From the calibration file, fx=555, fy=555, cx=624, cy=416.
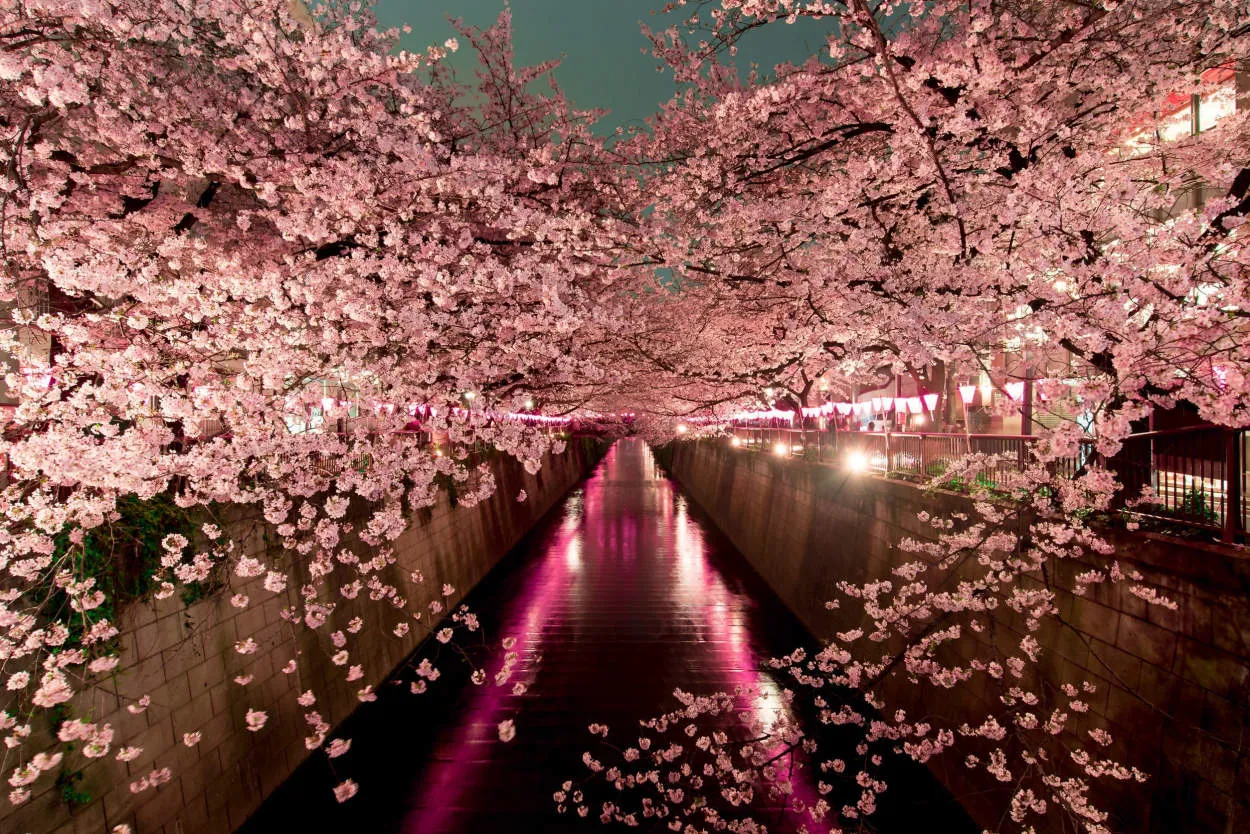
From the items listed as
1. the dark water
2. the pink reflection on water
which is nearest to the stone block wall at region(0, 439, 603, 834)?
the dark water

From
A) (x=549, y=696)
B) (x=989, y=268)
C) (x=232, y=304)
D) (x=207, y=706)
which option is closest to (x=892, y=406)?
(x=989, y=268)

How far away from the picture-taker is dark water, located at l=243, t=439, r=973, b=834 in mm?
7234

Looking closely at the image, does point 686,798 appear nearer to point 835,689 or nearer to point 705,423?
point 835,689

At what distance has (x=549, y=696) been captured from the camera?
10.0 m

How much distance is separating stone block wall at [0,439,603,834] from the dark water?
607 millimetres

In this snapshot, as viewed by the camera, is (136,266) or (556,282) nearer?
(136,266)

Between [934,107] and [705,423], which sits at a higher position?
[934,107]

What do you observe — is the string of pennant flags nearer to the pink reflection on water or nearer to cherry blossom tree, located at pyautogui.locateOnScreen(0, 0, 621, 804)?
the pink reflection on water

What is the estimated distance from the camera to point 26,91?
206 inches

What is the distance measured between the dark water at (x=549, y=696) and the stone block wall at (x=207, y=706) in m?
0.61

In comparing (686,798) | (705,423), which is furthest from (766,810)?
Answer: (705,423)

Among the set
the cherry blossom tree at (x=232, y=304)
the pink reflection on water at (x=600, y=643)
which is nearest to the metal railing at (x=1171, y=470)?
the pink reflection on water at (x=600, y=643)

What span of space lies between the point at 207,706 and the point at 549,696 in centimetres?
534

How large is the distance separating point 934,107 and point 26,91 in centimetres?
911
